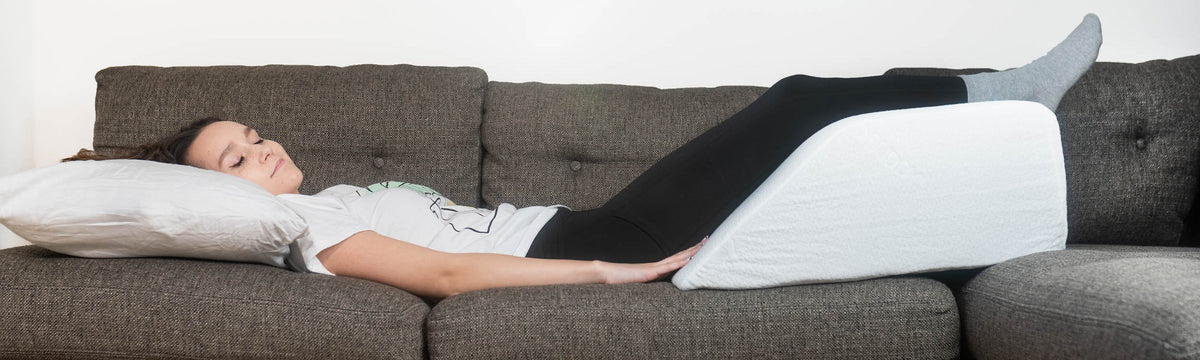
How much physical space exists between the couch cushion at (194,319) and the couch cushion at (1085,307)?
2.82 ft

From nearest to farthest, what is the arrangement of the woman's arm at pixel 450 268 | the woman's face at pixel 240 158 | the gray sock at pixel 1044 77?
the woman's arm at pixel 450 268 → the gray sock at pixel 1044 77 → the woman's face at pixel 240 158

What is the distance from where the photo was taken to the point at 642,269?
59.1 inches

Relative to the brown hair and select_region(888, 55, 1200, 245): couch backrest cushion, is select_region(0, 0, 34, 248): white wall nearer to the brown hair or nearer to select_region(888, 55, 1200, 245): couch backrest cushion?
the brown hair

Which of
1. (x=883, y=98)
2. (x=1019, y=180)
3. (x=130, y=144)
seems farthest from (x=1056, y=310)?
(x=130, y=144)

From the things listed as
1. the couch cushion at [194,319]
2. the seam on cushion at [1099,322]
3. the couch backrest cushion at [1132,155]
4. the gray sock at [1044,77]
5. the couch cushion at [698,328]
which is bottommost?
the couch cushion at [194,319]

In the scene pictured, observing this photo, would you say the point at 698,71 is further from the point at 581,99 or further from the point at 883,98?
the point at 883,98

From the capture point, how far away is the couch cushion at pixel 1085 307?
3.14 feet

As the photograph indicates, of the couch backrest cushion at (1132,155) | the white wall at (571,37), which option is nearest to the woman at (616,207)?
the couch backrest cushion at (1132,155)

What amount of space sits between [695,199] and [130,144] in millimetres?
1344

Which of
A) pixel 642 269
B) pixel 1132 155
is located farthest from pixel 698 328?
pixel 1132 155

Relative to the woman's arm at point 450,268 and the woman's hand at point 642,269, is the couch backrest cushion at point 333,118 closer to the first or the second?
the woman's arm at point 450,268

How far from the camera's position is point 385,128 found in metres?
2.03

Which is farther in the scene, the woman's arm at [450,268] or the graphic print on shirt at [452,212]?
the graphic print on shirt at [452,212]

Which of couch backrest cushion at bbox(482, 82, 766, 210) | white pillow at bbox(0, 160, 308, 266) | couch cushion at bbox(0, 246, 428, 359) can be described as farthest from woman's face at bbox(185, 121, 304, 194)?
couch backrest cushion at bbox(482, 82, 766, 210)
